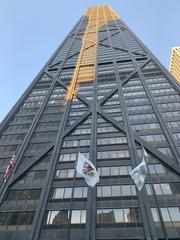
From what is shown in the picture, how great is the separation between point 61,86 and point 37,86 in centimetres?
786

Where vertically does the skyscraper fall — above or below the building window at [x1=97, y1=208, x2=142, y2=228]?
above

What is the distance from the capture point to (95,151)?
40.2 meters

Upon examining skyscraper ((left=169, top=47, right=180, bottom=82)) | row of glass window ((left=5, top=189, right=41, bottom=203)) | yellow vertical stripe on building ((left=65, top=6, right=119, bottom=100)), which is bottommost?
row of glass window ((left=5, top=189, right=41, bottom=203))

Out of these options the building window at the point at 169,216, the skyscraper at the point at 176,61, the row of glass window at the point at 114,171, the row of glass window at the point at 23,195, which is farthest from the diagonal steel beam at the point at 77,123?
the skyscraper at the point at 176,61

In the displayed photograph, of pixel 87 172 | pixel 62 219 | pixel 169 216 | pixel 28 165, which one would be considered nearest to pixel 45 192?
pixel 62 219

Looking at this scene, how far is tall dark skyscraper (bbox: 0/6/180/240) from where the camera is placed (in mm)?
29547

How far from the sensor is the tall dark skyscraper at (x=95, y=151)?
96.9 feet

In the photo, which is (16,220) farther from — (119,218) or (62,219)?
(119,218)

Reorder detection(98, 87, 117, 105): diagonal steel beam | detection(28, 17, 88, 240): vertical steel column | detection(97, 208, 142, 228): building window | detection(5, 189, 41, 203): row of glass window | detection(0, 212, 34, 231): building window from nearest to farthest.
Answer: detection(28, 17, 88, 240): vertical steel column < detection(97, 208, 142, 228): building window < detection(0, 212, 34, 231): building window < detection(5, 189, 41, 203): row of glass window < detection(98, 87, 117, 105): diagonal steel beam

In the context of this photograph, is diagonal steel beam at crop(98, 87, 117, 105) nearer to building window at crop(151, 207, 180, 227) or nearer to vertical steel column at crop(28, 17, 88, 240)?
vertical steel column at crop(28, 17, 88, 240)

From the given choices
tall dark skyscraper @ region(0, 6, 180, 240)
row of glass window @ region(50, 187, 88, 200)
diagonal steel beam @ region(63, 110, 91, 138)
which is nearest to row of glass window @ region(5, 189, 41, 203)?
tall dark skyscraper @ region(0, 6, 180, 240)

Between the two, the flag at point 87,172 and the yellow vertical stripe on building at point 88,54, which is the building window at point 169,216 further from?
the yellow vertical stripe on building at point 88,54

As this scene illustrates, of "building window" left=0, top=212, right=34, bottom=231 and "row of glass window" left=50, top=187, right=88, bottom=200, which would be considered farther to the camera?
"row of glass window" left=50, top=187, right=88, bottom=200

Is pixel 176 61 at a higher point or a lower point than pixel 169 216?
higher
